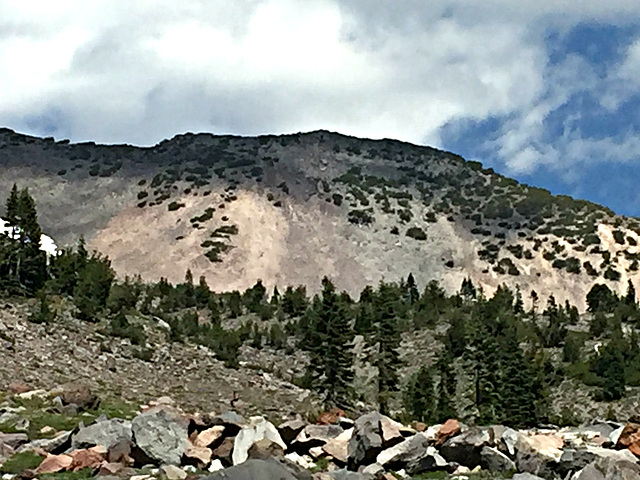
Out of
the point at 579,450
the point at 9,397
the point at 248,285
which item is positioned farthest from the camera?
Answer: the point at 248,285

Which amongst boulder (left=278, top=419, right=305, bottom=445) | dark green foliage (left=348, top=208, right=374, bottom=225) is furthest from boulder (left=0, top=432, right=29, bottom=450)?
dark green foliage (left=348, top=208, right=374, bottom=225)

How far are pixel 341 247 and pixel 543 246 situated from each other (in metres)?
24.6

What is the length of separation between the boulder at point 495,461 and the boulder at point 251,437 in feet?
14.1

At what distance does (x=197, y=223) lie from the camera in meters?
95.7

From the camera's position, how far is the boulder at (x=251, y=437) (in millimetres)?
17047

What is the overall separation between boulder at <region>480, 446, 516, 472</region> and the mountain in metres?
67.8

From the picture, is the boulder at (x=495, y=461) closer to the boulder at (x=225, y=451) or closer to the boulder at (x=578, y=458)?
the boulder at (x=578, y=458)

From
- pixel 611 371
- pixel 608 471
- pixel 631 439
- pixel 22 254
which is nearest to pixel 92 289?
pixel 22 254

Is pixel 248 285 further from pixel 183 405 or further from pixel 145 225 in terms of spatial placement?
pixel 183 405

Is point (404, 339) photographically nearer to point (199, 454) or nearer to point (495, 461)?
point (495, 461)

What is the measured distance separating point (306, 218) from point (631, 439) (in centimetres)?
8362

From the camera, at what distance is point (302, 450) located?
19.2 m

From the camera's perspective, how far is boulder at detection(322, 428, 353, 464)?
1841cm

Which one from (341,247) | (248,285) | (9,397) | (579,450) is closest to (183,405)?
(9,397)
